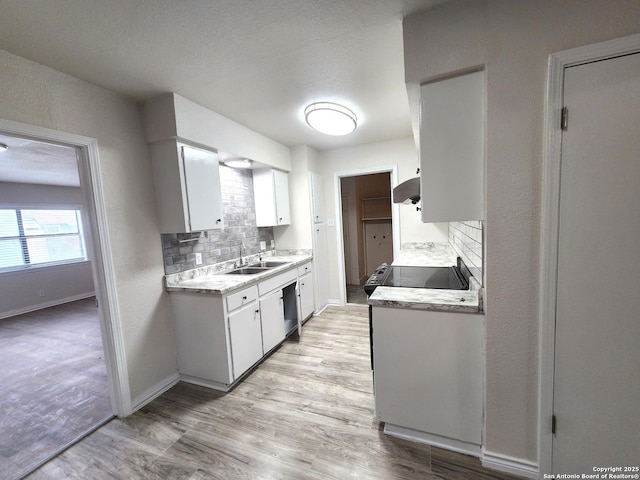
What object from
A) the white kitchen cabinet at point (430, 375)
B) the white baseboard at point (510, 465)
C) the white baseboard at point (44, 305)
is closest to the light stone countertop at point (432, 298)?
the white kitchen cabinet at point (430, 375)

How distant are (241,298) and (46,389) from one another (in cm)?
199

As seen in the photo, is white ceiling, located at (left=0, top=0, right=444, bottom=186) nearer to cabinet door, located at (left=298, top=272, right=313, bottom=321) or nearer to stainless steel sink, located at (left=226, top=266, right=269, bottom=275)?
stainless steel sink, located at (left=226, top=266, right=269, bottom=275)

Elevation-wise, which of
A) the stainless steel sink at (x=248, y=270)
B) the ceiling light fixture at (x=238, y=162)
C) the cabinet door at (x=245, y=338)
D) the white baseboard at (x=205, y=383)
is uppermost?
the ceiling light fixture at (x=238, y=162)

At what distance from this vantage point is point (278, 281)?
9.35 feet

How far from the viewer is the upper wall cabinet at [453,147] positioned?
132cm

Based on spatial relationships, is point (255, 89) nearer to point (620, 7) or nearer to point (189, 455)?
point (620, 7)

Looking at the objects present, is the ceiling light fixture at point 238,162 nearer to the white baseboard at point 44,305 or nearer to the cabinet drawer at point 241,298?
the cabinet drawer at point 241,298

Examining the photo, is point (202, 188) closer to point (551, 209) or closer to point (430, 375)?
point (430, 375)

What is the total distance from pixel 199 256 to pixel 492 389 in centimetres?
256

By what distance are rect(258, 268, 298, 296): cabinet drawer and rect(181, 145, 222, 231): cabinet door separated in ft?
2.38

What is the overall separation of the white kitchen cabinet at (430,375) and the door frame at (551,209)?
0.27 metres

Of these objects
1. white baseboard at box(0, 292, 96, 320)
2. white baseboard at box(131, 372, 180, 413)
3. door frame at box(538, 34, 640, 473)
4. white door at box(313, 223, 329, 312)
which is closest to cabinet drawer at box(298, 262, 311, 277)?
white door at box(313, 223, 329, 312)

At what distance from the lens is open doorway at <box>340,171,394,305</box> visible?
5176 mm

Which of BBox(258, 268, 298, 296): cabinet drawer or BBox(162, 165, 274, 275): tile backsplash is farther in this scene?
BBox(258, 268, 298, 296): cabinet drawer
